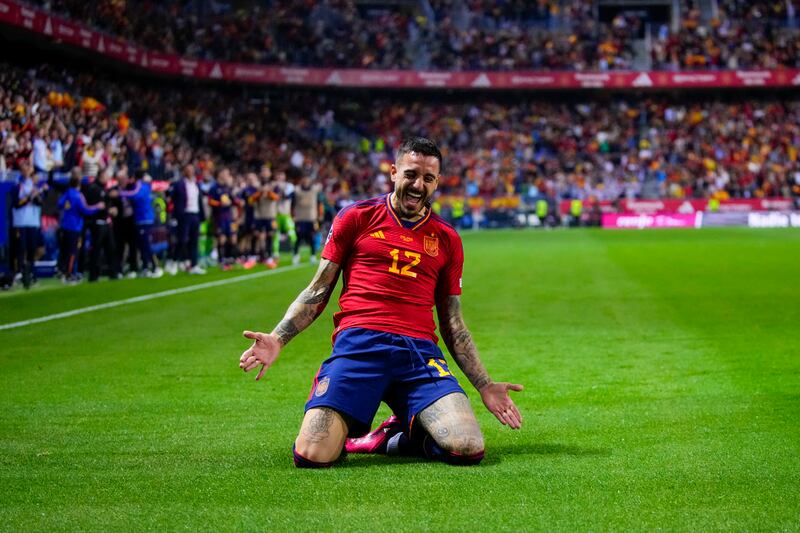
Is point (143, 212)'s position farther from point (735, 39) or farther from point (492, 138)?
point (735, 39)

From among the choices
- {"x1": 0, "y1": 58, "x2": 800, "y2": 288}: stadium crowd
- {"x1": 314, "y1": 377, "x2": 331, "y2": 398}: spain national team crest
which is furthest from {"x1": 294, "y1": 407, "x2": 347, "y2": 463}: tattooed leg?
{"x1": 0, "y1": 58, "x2": 800, "y2": 288}: stadium crowd

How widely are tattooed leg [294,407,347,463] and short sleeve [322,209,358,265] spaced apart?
100 cm

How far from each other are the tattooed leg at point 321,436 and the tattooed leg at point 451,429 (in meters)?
0.49

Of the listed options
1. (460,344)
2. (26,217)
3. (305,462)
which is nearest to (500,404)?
(460,344)

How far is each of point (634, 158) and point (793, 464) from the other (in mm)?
50607

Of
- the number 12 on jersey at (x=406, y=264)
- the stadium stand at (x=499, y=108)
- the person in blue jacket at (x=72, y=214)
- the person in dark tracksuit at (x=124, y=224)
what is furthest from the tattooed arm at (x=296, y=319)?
the stadium stand at (x=499, y=108)

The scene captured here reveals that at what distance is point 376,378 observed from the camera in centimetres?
624

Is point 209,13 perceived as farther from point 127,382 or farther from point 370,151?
point 127,382

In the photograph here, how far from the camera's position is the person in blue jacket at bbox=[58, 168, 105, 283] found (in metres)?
20.2

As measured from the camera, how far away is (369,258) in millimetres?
6539

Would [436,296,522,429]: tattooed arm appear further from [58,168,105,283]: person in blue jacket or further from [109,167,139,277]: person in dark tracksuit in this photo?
[109,167,139,277]: person in dark tracksuit

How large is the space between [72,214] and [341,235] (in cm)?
1500

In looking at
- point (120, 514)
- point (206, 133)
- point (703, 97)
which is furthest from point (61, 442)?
→ point (703, 97)

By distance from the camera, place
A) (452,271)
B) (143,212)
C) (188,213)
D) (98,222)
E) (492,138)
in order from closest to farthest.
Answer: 1. (452,271)
2. (98,222)
3. (143,212)
4. (188,213)
5. (492,138)
